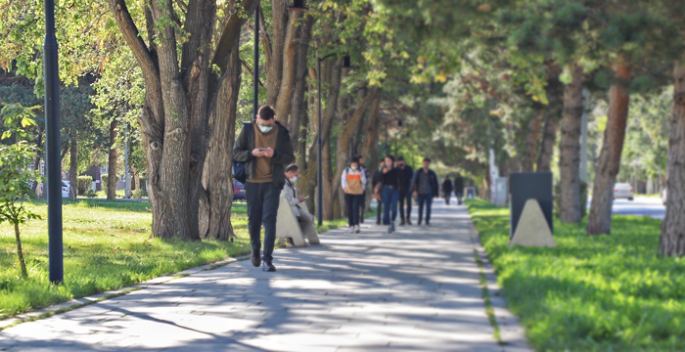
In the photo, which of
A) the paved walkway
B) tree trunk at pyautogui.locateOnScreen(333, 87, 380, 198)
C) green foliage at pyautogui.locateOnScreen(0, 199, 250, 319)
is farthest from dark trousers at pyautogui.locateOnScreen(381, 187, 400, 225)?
the paved walkway

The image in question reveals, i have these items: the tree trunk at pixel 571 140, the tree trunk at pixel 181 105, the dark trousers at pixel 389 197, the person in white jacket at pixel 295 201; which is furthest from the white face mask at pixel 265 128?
the dark trousers at pixel 389 197

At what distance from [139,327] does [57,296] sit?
1.75 meters

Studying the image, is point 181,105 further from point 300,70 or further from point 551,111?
point 551,111

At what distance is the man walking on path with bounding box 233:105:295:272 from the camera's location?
10.8 meters

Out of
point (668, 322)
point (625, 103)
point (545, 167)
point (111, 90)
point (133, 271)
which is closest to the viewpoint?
point (668, 322)

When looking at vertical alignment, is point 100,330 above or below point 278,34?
below

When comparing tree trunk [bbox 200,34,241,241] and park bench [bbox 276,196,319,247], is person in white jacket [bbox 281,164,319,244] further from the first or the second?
tree trunk [bbox 200,34,241,241]

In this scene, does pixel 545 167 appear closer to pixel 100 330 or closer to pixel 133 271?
pixel 133 271

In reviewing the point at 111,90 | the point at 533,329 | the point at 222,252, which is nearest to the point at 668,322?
the point at 533,329

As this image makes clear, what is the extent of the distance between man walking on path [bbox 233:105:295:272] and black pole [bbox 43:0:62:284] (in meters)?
2.35

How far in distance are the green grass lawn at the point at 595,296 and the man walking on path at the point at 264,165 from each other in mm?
2762

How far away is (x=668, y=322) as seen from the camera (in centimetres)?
635

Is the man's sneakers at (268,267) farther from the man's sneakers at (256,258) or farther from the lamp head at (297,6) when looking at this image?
the lamp head at (297,6)

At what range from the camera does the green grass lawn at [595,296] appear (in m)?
5.97
